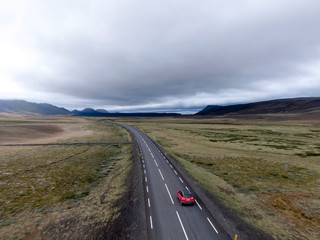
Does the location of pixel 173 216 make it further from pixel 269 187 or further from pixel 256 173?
pixel 256 173

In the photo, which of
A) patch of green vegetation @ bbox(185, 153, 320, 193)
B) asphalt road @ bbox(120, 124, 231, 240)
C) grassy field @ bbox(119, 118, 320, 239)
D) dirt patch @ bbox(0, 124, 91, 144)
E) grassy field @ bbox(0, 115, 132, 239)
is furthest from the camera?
dirt patch @ bbox(0, 124, 91, 144)

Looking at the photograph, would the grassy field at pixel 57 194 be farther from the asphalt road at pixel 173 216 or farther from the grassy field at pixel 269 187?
the grassy field at pixel 269 187

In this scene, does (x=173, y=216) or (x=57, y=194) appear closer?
(x=173, y=216)

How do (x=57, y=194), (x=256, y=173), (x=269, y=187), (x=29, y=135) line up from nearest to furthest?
1. (x=57, y=194)
2. (x=269, y=187)
3. (x=256, y=173)
4. (x=29, y=135)

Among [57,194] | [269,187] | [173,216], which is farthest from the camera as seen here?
[269,187]

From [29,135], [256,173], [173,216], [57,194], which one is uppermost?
[29,135]

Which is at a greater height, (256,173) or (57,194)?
(57,194)

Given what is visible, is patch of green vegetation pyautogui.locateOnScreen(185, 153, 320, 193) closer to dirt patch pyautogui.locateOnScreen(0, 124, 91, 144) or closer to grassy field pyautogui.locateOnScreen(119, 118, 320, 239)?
grassy field pyautogui.locateOnScreen(119, 118, 320, 239)

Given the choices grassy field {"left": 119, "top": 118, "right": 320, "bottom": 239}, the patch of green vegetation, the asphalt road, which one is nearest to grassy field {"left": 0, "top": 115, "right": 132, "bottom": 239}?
the asphalt road

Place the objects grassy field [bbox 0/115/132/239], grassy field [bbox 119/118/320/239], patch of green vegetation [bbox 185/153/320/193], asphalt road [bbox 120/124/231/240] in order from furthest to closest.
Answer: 1. patch of green vegetation [bbox 185/153/320/193]
2. grassy field [bbox 119/118/320/239]
3. grassy field [bbox 0/115/132/239]
4. asphalt road [bbox 120/124/231/240]

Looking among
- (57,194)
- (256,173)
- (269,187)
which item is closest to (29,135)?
(57,194)

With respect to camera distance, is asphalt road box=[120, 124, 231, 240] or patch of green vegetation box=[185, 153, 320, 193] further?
patch of green vegetation box=[185, 153, 320, 193]
